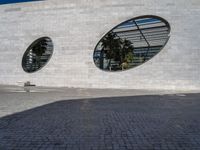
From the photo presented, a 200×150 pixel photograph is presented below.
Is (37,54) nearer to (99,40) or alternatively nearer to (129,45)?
(99,40)

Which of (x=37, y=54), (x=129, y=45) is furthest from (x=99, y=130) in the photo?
(x=37, y=54)

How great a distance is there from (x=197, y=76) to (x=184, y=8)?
4887 millimetres

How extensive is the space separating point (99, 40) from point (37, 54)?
517cm

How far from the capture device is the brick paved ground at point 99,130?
4.02m

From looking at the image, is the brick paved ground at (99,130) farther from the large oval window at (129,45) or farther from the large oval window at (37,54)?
the large oval window at (37,54)

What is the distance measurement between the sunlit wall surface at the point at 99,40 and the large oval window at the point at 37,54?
0.33 meters

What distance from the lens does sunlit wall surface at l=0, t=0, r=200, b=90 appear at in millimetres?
15820

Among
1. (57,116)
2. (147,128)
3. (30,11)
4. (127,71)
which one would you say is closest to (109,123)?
(147,128)

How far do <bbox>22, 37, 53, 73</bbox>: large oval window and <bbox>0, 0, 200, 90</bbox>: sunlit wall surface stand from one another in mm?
330

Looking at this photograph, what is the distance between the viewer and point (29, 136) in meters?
4.46

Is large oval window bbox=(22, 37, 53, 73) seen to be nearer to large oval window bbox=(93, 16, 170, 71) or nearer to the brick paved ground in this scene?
large oval window bbox=(93, 16, 170, 71)

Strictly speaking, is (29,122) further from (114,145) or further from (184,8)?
(184,8)

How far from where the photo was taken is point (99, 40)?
1659 centimetres

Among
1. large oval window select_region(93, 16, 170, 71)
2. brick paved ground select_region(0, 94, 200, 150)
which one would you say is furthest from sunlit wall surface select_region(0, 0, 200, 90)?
brick paved ground select_region(0, 94, 200, 150)
